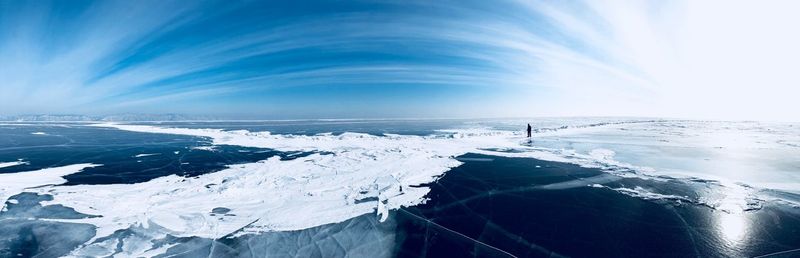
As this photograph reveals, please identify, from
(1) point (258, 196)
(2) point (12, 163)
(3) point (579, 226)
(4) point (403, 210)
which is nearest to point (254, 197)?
(1) point (258, 196)

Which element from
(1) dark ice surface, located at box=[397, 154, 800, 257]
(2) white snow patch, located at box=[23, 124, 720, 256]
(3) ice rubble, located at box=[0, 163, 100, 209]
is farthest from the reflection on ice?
(3) ice rubble, located at box=[0, 163, 100, 209]

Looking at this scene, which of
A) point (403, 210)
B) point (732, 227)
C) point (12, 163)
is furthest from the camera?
point (12, 163)

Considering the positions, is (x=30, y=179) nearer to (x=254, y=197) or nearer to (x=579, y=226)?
(x=254, y=197)

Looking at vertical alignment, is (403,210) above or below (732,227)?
below

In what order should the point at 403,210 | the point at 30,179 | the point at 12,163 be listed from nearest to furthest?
the point at 403,210, the point at 30,179, the point at 12,163

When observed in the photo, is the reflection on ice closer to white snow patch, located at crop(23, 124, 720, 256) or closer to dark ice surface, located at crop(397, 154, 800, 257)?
dark ice surface, located at crop(397, 154, 800, 257)

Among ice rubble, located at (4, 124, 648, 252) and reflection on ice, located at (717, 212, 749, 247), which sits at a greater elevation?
reflection on ice, located at (717, 212, 749, 247)

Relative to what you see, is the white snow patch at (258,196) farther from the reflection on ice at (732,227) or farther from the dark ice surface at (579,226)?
the reflection on ice at (732,227)

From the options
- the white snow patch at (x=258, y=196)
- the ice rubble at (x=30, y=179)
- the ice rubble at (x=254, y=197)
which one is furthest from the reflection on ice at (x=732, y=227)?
the ice rubble at (x=30, y=179)

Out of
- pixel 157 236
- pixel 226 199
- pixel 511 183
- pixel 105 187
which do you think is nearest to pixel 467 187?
pixel 511 183

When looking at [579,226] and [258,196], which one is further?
[258,196]

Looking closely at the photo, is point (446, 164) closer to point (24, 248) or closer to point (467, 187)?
point (467, 187)
